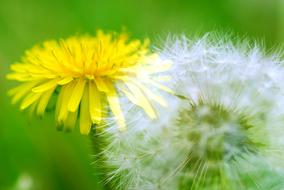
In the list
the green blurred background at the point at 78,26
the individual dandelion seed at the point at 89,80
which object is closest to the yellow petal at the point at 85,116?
the individual dandelion seed at the point at 89,80

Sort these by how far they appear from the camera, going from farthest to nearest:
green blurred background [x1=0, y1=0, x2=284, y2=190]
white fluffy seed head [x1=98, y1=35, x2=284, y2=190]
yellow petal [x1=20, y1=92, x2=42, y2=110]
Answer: green blurred background [x1=0, y1=0, x2=284, y2=190], yellow petal [x1=20, y1=92, x2=42, y2=110], white fluffy seed head [x1=98, y1=35, x2=284, y2=190]

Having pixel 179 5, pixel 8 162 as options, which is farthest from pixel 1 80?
pixel 179 5

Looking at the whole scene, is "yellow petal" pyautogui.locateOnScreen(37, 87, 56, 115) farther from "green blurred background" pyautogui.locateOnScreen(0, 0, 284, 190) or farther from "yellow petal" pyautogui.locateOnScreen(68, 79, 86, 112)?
"green blurred background" pyautogui.locateOnScreen(0, 0, 284, 190)

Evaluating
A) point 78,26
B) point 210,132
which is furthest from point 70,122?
point 78,26

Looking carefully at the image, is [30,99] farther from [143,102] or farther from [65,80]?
[143,102]

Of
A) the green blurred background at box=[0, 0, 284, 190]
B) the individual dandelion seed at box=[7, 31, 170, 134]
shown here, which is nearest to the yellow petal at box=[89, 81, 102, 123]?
the individual dandelion seed at box=[7, 31, 170, 134]

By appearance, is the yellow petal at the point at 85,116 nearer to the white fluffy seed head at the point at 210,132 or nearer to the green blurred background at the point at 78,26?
the white fluffy seed head at the point at 210,132
